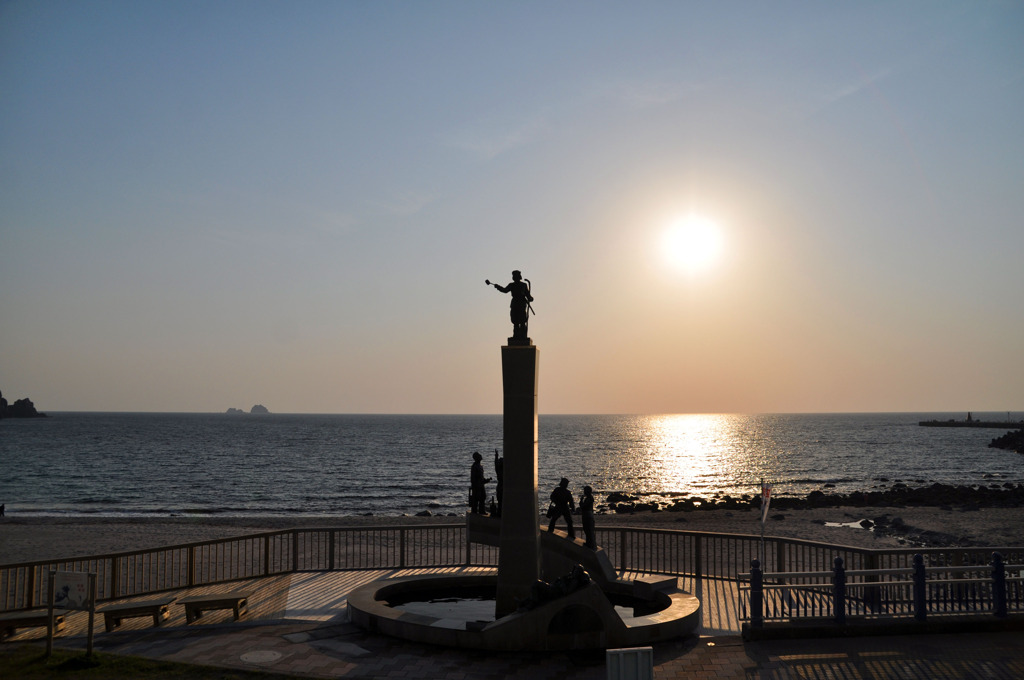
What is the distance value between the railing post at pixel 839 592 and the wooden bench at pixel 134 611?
11985 mm

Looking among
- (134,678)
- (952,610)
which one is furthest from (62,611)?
(952,610)

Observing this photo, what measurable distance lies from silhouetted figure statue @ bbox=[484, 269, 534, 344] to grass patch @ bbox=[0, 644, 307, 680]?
270 inches

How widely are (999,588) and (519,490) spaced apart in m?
8.56

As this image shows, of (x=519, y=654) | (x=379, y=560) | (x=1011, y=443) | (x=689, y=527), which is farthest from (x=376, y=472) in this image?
(x=1011, y=443)

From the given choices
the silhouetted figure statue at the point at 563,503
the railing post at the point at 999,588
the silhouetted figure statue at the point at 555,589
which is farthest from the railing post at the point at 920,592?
the silhouetted figure statue at the point at 563,503

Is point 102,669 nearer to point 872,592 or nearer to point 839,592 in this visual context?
point 839,592

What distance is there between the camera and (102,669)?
10953mm

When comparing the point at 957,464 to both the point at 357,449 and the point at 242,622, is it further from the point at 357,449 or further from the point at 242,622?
the point at 242,622

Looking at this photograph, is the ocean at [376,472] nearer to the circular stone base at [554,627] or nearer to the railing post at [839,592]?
the circular stone base at [554,627]

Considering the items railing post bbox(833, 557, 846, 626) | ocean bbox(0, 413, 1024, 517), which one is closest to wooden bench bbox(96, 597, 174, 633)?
railing post bbox(833, 557, 846, 626)

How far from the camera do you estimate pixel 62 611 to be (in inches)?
535

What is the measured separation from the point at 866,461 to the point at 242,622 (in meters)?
104

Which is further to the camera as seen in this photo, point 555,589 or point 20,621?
point 20,621

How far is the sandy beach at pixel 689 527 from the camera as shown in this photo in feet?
114
